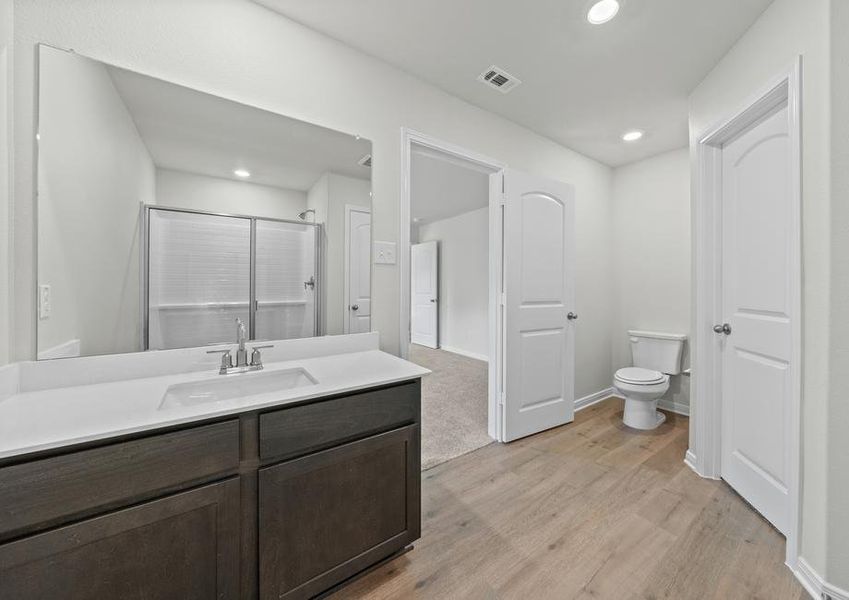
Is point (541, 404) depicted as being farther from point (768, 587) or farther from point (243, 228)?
point (243, 228)

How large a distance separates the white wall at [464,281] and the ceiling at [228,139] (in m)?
3.84

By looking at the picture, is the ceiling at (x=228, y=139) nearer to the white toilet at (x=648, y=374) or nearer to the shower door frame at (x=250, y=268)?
the shower door frame at (x=250, y=268)

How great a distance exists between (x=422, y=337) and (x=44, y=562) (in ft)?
19.8

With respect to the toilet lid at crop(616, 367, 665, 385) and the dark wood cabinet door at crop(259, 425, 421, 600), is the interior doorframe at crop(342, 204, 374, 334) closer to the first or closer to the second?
the dark wood cabinet door at crop(259, 425, 421, 600)

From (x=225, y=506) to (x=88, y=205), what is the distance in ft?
3.96

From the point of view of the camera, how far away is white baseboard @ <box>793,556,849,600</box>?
1207mm

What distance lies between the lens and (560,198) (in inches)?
111

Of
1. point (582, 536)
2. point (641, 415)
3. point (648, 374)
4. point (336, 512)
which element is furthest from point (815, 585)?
point (336, 512)

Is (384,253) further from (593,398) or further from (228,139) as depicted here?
(593,398)

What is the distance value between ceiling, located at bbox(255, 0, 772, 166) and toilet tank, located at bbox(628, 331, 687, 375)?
1.85 m

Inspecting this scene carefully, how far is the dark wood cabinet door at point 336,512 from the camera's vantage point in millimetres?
1066

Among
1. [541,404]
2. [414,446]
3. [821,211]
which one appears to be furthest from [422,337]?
[821,211]

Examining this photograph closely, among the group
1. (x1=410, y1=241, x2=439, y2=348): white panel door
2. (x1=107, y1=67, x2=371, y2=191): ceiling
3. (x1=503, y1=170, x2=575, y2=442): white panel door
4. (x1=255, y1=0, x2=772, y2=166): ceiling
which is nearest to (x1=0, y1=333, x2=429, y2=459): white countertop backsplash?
(x1=107, y1=67, x2=371, y2=191): ceiling

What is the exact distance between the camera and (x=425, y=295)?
663cm
